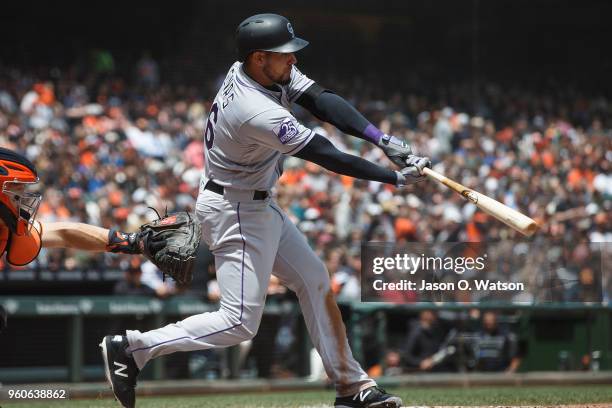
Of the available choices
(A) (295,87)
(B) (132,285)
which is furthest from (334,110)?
(B) (132,285)

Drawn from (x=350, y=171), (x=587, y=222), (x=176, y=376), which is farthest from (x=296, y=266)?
(x=587, y=222)

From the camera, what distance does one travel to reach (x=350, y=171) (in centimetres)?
414

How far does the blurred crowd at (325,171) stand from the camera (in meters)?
Result: 11.0

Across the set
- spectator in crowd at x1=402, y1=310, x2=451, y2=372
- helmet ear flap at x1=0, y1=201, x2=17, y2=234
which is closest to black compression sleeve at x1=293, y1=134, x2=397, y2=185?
helmet ear flap at x1=0, y1=201, x2=17, y2=234

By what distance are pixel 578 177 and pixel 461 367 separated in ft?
19.0

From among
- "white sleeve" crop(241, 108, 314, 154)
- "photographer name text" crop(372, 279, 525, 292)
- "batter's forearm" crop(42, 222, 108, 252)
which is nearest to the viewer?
"white sleeve" crop(241, 108, 314, 154)

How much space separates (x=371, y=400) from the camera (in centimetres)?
447

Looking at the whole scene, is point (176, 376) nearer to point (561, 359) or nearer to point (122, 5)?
point (561, 359)

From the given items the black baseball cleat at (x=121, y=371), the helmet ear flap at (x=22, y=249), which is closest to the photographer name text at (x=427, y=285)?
the black baseball cleat at (x=121, y=371)

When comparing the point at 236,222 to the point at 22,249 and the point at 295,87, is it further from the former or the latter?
the point at 22,249

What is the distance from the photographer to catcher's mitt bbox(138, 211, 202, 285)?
460 centimetres

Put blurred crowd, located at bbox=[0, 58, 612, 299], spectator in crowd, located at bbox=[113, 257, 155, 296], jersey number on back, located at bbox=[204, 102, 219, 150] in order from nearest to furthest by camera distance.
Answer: jersey number on back, located at bbox=[204, 102, 219, 150]
spectator in crowd, located at bbox=[113, 257, 155, 296]
blurred crowd, located at bbox=[0, 58, 612, 299]

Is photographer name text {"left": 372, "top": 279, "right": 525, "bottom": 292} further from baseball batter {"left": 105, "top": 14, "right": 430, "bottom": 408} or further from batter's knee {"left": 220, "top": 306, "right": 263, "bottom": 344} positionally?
batter's knee {"left": 220, "top": 306, "right": 263, "bottom": 344}

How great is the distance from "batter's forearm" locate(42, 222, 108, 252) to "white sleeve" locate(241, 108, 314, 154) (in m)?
1.17
